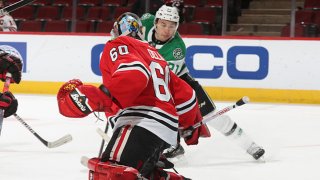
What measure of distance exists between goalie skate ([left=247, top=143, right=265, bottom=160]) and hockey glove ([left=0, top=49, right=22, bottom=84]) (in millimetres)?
1487

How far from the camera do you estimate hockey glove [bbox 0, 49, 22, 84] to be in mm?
3105

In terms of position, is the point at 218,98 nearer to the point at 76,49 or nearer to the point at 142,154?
the point at 76,49

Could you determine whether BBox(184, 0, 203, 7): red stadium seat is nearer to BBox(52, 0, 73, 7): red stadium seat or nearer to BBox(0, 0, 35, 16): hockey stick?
BBox(52, 0, 73, 7): red stadium seat

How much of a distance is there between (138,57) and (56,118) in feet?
11.4

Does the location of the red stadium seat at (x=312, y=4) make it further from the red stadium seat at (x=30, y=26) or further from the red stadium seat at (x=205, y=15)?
the red stadium seat at (x=30, y=26)

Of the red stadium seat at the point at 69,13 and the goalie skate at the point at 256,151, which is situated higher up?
the red stadium seat at the point at 69,13

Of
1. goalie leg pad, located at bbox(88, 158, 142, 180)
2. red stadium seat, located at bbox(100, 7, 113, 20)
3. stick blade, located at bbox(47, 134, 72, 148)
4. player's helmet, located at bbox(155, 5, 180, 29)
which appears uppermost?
player's helmet, located at bbox(155, 5, 180, 29)

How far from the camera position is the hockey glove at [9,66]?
3.11 metres

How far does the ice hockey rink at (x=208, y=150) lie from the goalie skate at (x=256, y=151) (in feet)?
0.15

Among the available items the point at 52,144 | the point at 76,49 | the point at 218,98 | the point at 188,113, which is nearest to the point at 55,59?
the point at 76,49

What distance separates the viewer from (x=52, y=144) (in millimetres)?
3574

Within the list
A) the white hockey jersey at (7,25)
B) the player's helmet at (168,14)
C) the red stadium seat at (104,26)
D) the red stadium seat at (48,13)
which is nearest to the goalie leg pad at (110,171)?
the player's helmet at (168,14)

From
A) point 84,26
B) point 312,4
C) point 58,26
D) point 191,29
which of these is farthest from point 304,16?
point 58,26

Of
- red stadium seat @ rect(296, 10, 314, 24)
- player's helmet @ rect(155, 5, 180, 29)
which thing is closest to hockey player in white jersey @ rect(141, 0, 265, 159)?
player's helmet @ rect(155, 5, 180, 29)
